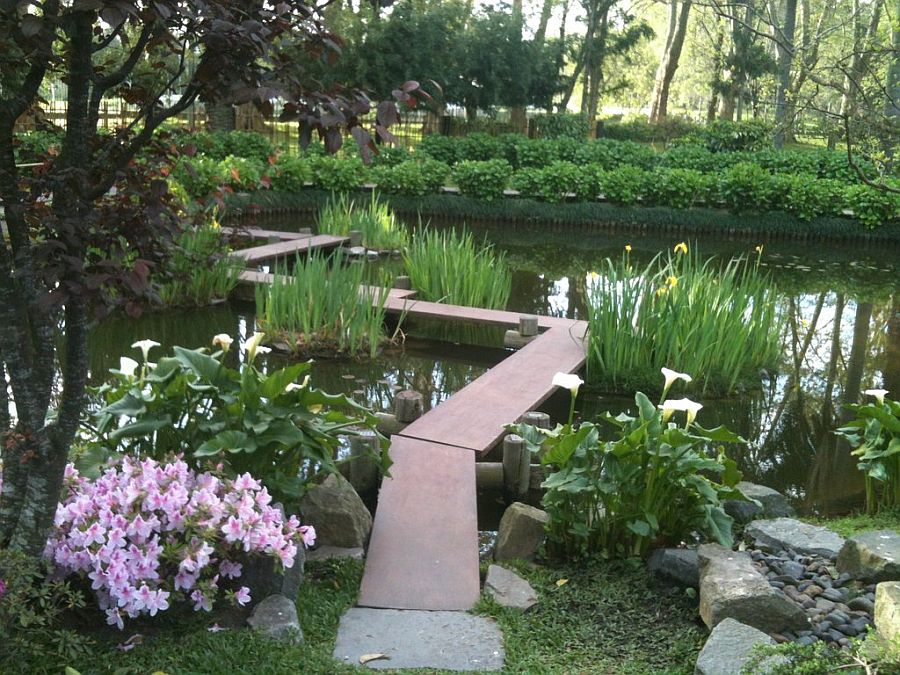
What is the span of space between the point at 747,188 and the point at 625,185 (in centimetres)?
171

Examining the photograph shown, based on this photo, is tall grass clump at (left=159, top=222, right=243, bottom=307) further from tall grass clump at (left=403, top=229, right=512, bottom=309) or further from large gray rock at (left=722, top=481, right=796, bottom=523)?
large gray rock at (left=722, top=481, right=796, bottom=523)

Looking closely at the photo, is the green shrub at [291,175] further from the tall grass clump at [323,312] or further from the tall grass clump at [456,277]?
the tall grass clump at [323,312]

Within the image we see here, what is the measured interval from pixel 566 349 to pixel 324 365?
1.68 meters

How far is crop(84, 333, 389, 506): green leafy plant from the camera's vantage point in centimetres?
331

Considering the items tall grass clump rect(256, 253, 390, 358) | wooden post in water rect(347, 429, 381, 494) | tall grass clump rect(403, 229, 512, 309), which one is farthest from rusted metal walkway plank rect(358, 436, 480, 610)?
tall grass clump rect(403, 229, 512, 309)

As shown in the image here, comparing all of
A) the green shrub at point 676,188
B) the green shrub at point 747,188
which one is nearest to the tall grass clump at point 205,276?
the green shrub at point 676,188

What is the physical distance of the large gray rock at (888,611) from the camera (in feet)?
8.56

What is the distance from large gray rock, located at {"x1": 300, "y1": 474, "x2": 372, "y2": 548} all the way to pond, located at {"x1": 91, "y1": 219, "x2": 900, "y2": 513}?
7.26 ft

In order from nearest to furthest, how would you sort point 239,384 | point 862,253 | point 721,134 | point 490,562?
point 239,384
point 490,562
point 862,253
point 721,134

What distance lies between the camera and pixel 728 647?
8.73 feet

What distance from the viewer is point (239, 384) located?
339cm

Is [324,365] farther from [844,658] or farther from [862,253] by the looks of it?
[862,253]

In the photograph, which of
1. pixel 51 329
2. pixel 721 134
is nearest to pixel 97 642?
pixel 51 329

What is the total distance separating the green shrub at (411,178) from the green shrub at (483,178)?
11.1 inches
